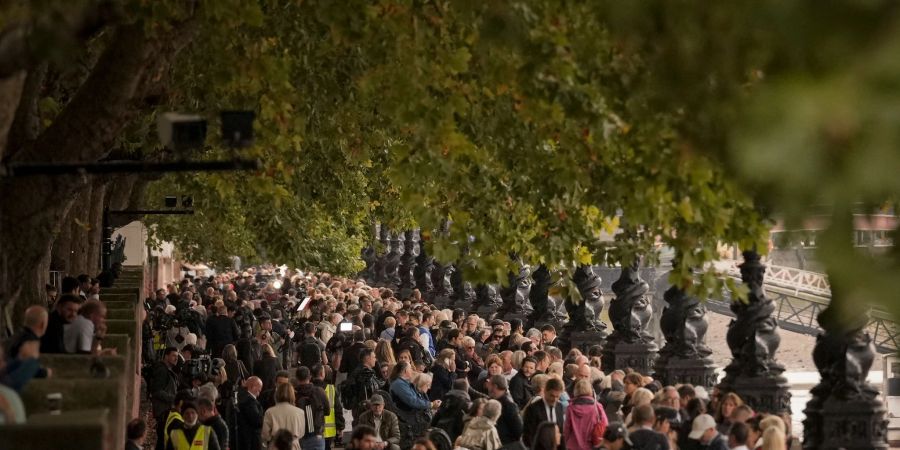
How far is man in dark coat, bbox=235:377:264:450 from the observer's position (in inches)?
669

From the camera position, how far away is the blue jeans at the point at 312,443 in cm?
1620

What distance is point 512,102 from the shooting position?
12.2 m

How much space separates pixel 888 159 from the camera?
338cm

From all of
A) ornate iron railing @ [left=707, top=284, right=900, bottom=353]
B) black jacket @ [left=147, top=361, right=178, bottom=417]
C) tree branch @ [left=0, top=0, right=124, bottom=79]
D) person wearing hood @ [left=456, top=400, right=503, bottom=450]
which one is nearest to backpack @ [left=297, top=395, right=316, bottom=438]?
person wearing hood @ [left=456, top=400, right=503, bottom=450]

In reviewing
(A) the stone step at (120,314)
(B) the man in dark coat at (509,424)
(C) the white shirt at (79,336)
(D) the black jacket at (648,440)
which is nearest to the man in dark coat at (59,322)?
(C) the white shirt at (79,336)

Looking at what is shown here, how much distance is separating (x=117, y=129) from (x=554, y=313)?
690 inches

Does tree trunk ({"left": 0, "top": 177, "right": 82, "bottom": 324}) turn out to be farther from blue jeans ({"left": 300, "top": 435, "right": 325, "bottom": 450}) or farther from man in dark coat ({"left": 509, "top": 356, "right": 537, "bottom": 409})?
man in dark coat ({"left": 509, "top": 356, "right": 537, "bottom": 409})

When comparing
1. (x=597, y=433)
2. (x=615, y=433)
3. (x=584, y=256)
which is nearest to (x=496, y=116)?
(x=584, y=256)

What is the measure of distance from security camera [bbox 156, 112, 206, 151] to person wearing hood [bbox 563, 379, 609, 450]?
5.59 m

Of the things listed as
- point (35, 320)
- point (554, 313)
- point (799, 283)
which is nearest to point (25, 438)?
point (35, 320)

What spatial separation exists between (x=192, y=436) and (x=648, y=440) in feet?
14.9

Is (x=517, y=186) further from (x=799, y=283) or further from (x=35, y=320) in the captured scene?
(x=799, y=283)

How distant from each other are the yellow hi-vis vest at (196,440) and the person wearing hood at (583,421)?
339 centimetres

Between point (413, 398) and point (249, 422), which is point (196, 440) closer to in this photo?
point (249, 422)
